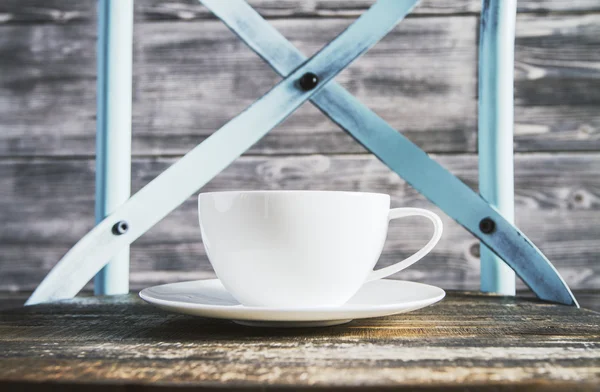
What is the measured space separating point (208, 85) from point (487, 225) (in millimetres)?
526

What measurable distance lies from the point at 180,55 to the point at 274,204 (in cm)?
59

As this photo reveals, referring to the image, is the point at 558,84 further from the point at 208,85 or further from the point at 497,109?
the point at 208,85

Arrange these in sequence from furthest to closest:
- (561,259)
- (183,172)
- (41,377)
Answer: (561,259)
(183,172)
(41,377)

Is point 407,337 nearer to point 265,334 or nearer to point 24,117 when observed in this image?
point 265,334

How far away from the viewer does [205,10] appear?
82 centimetres

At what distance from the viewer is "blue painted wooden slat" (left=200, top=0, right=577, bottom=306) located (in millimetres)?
447

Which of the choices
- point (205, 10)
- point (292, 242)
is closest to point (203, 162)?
point (292, 242)

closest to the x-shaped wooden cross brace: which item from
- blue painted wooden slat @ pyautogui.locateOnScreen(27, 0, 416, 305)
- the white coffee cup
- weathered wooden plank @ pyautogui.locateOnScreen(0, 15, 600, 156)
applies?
blue painted wooden slat @ pyautogui.locateOnScreen(27, 0, 416, 305)

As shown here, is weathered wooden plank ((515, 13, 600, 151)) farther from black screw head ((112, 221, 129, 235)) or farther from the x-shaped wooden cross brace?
black screw head ((112, 221, 129, 235))

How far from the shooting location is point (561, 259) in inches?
31.3

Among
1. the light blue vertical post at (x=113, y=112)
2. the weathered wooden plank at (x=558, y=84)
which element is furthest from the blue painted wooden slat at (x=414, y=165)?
the weathered wooden plank at (x=558, y=84)

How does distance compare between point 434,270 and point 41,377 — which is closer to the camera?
point 41,377

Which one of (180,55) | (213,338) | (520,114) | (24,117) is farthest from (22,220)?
(520,114)

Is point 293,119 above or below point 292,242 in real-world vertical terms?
above
